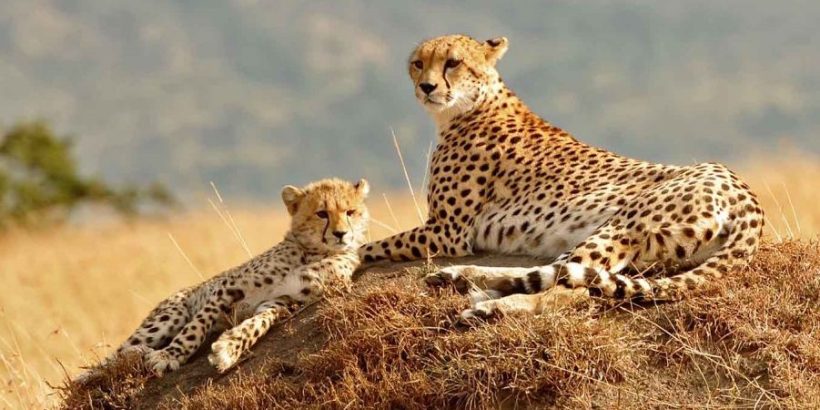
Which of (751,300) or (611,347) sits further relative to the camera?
(751,300)

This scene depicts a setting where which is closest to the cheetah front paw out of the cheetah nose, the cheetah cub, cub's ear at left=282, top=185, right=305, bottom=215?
the cheetah cub

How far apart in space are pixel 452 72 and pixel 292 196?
1.05 meters

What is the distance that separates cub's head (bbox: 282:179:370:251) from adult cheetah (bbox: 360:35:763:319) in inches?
7.8

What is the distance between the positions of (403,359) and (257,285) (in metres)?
1.11

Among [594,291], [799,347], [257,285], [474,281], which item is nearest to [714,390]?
[799,347]

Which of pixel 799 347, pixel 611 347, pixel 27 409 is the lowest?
pixel 799 347

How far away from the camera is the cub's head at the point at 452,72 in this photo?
6652 millimetres

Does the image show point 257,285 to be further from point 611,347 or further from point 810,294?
point 810,294

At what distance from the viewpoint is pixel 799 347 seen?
470cm

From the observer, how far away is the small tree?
23.6 metres

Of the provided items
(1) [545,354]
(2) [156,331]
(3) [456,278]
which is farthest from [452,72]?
(1) [545,354]

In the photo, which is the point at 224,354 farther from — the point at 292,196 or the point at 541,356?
the point at 541,356

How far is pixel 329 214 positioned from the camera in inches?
236

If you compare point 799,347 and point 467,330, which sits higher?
point 467,330
